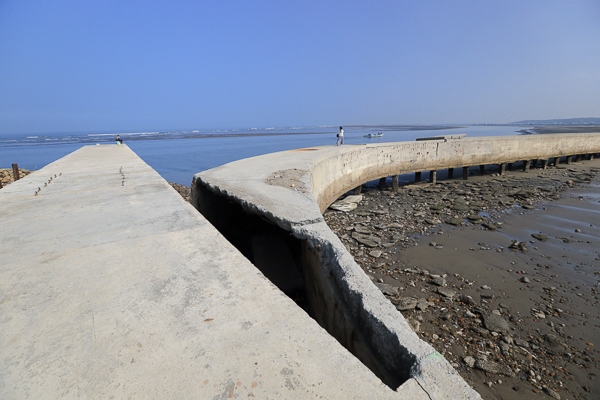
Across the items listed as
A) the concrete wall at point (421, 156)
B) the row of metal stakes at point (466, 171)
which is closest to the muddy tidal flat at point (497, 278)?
the concrete wall at point (421, 156)

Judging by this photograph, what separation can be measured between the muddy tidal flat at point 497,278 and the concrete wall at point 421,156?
1024 millimetres

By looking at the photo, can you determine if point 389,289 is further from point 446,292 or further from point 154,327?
point 154,327

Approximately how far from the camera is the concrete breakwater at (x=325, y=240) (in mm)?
1611

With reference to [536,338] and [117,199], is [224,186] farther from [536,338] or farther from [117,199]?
[536,338]

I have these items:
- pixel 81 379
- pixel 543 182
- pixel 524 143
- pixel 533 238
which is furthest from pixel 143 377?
pixel 524 143

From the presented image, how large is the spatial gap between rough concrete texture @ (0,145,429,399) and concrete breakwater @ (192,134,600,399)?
1.01 feet

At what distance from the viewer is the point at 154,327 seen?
5.06 ft

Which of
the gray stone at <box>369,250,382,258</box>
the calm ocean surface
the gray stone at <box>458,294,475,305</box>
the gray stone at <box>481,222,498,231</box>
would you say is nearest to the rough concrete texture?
the gray stone at <box>458,294,475,305</box>

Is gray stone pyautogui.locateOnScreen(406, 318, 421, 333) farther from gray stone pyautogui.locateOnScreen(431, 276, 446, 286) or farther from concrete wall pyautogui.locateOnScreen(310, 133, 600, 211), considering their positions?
concrete wall pyautogui.locateOnScreen(310, 133, 600, 211)

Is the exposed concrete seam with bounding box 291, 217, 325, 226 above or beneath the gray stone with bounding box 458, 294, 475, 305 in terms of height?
above

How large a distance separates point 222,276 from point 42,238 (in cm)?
185

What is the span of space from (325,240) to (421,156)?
10.6 m

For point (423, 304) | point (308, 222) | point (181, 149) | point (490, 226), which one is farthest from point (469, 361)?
point (181, 149)

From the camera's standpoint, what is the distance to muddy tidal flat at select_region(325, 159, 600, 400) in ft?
9.71
